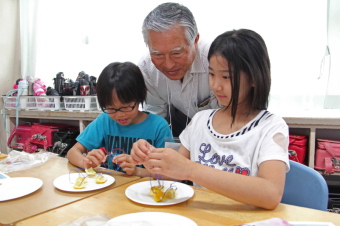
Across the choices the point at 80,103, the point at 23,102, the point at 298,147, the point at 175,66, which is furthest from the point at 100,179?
the point at 23,102

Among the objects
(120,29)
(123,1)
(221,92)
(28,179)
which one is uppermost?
(123,1)

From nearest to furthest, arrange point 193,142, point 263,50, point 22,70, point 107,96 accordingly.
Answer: point 263,50, point 193,142, point 107,96, point 22,70

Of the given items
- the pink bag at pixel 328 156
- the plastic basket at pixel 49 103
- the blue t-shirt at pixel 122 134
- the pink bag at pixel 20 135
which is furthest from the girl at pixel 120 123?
the pink bag at pixel 20 135

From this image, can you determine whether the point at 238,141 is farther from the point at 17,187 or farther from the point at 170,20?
the point at 17,187

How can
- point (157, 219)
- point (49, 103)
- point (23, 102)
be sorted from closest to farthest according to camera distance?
1. point (157, 219)
2. point (49, 103)
3. point (23, 102)

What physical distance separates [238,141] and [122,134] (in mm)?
695

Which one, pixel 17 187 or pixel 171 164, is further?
pixel 17 187

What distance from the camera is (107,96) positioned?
1.17 meters

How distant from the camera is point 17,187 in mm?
856

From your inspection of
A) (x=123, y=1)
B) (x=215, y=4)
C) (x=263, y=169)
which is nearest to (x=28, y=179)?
(x=263, y=169)

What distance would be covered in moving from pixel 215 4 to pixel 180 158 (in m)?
1.75

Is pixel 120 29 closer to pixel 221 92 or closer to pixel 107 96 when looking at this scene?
Result: pixel 107 96

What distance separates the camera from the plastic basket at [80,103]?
89.2 inches

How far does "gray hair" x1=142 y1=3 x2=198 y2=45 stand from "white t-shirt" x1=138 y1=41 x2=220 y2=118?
0.69ft
